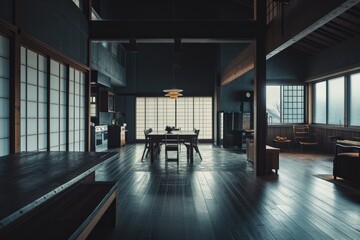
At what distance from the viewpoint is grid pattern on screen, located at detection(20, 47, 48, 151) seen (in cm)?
349

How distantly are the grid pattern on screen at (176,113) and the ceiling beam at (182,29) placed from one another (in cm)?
658

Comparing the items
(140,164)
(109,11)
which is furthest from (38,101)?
(109,11)

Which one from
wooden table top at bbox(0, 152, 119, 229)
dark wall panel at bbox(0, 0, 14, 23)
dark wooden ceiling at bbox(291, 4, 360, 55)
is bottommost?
wooden table top at bbox(0, 152, 119, 229)

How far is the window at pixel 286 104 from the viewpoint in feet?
32.7

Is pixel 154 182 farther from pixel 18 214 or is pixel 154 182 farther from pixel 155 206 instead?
pixel 18 214

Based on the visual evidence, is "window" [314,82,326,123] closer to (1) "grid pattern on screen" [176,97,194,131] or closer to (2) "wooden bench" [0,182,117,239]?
(1) "grid pattern on screen" [176,97,194,131]

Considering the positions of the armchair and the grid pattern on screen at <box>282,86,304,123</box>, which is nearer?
the armchair

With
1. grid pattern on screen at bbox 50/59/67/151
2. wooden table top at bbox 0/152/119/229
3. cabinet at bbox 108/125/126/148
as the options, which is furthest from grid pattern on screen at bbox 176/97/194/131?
wooden table top at bbox 0/152/119/229

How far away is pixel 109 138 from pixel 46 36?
20.7ft

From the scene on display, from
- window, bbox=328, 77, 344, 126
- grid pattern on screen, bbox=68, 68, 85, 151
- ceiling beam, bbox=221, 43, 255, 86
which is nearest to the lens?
grid pattern on screen, bbox=68, 68, 85, 151

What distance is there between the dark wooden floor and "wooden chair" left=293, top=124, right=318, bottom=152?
12.2 ft

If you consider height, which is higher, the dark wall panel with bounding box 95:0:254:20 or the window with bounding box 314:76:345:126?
the dark wall panel with bounding box 95:0:254:20

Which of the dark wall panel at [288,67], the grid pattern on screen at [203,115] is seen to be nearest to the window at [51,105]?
the grid pattern on screen at [203,115]

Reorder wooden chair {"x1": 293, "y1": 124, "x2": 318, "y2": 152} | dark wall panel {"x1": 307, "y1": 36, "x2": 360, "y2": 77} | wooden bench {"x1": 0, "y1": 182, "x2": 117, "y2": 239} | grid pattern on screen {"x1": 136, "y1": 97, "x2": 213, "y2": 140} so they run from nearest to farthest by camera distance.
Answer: wooden bench {"x1": 0, "y1": 182, "x2": 117, "y2": 239}, dark wall panel {"x1": 307, "y1": 36, "x2": 360, "y2": 77}, wooden chair {"x1": 293, "y1": 124, "x2": 318, "y2": 152}, grid pattern on screen {"x1": 136, "y1": 97, "x2": 213, "y2": 140}
